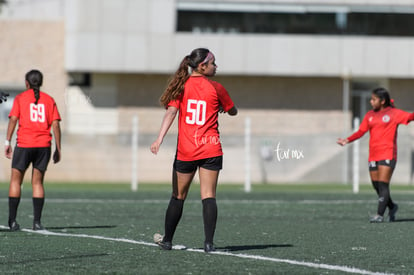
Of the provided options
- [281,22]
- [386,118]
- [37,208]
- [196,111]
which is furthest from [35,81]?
[281,22]

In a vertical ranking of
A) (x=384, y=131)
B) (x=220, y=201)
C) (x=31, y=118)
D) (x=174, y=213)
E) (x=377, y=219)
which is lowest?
(x=220, y=201)

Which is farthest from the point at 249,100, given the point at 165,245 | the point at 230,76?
Answer: the point at 165,245

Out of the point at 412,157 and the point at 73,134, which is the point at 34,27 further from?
the point at 412,157

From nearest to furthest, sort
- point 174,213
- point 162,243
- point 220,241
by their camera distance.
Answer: point 174,213, point 162,243, point 220,241

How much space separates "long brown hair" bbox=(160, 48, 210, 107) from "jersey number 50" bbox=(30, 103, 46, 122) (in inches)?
128

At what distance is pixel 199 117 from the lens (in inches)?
367

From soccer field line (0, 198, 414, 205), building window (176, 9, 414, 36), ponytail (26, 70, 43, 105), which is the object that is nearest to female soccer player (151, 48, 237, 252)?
ponytail (26, 70, 43, 105)

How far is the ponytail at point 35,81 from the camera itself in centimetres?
1216

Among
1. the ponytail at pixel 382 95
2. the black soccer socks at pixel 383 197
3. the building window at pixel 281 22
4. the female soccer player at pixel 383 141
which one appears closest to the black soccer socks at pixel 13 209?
the female soccer player at pixel 383 141

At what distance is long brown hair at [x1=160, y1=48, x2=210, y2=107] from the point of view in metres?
9.34

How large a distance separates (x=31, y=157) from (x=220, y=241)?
2.73 metres

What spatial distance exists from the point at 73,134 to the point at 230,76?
440 inches

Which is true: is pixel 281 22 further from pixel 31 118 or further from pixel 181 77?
pixel 181 77

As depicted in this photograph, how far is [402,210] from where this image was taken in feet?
56.4
